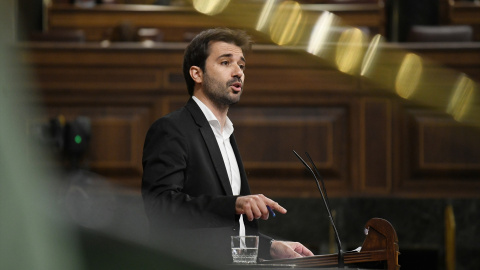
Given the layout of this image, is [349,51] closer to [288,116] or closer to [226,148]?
[288,116]

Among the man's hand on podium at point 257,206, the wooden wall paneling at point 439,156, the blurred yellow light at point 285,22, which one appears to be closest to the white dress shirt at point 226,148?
the man's hand on podium at point 257,206

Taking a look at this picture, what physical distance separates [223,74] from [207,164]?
0.15 metres

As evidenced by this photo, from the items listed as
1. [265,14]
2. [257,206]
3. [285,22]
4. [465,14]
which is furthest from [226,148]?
[465,14]

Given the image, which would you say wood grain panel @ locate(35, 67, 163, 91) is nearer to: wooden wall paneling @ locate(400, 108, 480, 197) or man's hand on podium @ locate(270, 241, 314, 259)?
wooden wall paneling @ locate(400, 108, 480, 197)

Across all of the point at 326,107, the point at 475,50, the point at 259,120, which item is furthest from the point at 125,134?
the point at 475,50

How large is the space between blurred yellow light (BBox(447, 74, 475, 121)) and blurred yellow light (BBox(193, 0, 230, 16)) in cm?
134

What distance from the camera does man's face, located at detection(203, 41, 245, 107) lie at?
0.94m

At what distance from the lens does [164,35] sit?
128 inches

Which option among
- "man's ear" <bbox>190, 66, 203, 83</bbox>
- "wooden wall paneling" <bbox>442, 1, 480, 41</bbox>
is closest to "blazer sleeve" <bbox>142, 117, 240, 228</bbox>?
"man's ear" <bbox>190, 66, 203, 83</bbox>

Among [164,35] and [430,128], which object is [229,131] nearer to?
[430,128]

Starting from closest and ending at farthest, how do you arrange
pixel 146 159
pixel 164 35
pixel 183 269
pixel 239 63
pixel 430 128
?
pixel 183 269 → pixel 146 159 → pixel 239 63 → pixel 430 128 → pixel 164 35

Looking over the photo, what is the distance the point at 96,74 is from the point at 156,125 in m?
1.42

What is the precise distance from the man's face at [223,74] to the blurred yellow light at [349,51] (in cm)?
129

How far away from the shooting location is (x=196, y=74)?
0.96 meters
